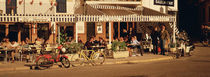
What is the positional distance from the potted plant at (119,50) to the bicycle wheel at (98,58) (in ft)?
6.44

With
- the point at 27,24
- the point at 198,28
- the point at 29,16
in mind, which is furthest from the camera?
the point at 198,28

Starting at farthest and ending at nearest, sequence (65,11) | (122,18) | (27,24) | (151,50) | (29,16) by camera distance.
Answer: (65,11) < (27,24) < (151,50) < (122,18) < (29,16)

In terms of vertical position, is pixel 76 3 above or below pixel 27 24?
above

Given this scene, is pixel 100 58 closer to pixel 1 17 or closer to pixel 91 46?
pixel 91 46

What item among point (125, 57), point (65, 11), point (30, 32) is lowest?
point (125, 57)

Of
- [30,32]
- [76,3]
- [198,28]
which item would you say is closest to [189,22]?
[198,28]

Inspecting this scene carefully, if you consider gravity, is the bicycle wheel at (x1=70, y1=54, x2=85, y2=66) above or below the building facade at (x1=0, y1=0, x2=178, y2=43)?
below

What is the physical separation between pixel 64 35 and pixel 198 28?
19137mm

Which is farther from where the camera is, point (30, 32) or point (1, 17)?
point (30, 32)

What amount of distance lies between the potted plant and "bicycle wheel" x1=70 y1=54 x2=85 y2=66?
2276 mm

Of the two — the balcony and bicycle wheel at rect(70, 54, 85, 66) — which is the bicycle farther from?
the balcony

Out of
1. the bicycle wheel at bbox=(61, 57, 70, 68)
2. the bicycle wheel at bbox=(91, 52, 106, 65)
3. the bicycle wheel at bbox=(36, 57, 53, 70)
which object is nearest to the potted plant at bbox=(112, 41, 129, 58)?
the bicycle wheel at bbox=(91, 52, 106, 65)

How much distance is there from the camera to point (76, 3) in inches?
880

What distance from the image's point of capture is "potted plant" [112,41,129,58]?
15336 mm
